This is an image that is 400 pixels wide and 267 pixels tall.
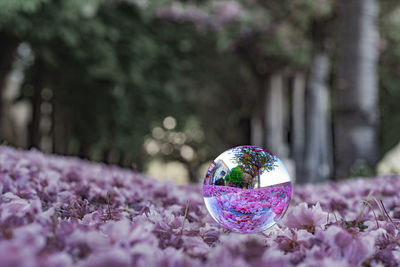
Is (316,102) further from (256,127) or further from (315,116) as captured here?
(256,127)

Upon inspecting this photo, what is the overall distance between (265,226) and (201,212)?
588 millimetres

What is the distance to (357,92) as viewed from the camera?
6.87 metres

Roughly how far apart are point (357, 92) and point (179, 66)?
21.8 feet

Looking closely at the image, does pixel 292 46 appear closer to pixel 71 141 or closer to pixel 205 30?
pixel 205 30

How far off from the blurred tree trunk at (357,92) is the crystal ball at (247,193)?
485 cm

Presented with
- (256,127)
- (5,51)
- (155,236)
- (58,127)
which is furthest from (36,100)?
(155,236)

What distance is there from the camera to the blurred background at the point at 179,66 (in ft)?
23.2

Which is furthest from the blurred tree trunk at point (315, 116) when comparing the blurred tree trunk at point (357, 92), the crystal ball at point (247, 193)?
the crystal ball at point (247, 193)

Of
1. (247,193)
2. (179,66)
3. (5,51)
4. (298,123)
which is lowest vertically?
(247,193)

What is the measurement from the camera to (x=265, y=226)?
2.26m

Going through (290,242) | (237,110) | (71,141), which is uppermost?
(237,110)

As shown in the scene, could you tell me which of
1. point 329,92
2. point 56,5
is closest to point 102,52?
point 56,5

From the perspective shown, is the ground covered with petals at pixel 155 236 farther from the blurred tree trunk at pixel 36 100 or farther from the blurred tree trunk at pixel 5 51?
the blurred tree trunk at pixel 36 100

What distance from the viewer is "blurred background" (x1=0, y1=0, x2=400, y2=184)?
7066 millimetres
